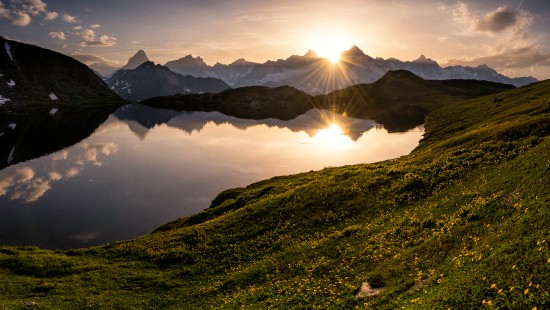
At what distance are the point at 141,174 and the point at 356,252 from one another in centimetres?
7650

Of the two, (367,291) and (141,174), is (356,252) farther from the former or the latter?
(141,174)

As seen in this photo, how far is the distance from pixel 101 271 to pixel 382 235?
29.0 metres

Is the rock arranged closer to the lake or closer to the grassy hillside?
the grassy hillside

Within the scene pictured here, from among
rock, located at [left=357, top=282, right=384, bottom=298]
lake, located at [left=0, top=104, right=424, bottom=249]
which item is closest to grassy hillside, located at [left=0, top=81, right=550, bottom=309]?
rock, located at [left=357, top=282, right=384, bottom=298]

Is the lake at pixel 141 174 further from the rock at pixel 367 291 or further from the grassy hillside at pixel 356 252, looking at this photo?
the rock at pixel 367 291

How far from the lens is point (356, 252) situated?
95.7ft

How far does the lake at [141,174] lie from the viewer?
193ft

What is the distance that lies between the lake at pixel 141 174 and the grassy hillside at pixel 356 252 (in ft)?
50.8

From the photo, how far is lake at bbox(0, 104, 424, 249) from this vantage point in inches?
2315

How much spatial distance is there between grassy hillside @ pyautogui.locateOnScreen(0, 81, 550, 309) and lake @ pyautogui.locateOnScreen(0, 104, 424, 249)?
50.8 ft

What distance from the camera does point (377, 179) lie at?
4491 centimetres

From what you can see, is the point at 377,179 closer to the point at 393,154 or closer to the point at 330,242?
the point at 330,242

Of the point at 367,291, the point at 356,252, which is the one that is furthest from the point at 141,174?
the point at 367,291

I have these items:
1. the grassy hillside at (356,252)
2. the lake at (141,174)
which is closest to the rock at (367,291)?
the grassy hillside at (356,252)
